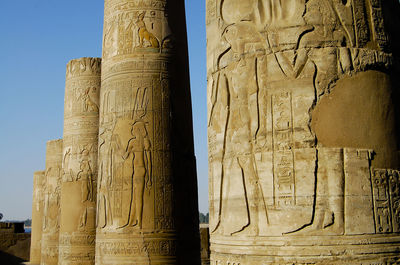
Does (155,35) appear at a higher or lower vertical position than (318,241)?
higher

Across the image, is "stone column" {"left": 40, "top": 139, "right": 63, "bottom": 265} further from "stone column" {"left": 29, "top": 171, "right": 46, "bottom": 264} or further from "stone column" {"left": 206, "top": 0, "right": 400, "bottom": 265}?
"stone column" {"left": 206, "top": 0, "right": 400, "bottom": 265}

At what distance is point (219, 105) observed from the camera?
4.48 meters

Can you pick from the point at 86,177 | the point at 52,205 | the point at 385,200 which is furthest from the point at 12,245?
the point at 385,200

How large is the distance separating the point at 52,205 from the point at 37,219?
3.25m

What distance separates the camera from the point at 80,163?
13.8 m

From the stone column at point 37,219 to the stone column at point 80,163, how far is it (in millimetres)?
6170

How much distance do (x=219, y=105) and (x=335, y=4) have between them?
1.39 m

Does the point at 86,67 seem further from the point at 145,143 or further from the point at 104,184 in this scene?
the point at 145,143

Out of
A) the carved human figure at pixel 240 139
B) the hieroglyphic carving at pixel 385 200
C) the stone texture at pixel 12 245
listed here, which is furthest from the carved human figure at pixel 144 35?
the stone texture at pixel 12 245

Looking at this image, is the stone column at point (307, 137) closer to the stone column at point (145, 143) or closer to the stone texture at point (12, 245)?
the stone column at point (145, 143)

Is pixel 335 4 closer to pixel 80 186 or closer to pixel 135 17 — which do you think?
pixel 135 17

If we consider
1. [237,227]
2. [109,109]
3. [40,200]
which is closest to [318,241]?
[237,227]

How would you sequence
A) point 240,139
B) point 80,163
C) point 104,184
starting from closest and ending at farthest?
point 240,139, point 104,184, point 80,163

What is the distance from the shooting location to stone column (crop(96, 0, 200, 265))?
342 inches
